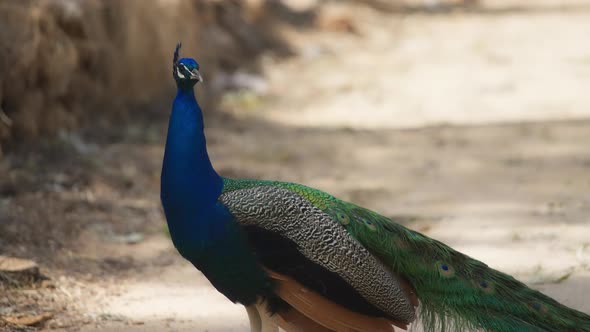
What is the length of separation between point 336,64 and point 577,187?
6.98 meters

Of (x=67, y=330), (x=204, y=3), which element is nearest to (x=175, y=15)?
(x=204, y=3)

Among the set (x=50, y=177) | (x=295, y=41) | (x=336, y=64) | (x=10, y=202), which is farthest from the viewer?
(x=295, y=41)

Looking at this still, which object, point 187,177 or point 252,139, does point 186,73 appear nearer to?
point 187,177

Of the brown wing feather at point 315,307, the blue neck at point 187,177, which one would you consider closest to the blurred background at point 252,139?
the brown wing feather at point 315,307

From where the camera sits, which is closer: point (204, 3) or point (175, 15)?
point (175, 15)

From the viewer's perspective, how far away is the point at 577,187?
24.5 ft

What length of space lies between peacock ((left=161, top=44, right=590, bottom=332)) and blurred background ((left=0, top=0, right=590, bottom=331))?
950 mm

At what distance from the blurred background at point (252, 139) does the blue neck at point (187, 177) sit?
3.70 feet

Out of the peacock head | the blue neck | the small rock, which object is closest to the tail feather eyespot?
the blue neck

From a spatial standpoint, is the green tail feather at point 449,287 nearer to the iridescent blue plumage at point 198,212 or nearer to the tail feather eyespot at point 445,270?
the tail feather eyespot at point 445,270

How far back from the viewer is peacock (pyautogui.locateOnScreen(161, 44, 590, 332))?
151 inches

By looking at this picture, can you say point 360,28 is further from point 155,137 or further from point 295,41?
point 155,137

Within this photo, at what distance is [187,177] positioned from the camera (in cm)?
388

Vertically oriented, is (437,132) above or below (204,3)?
below
